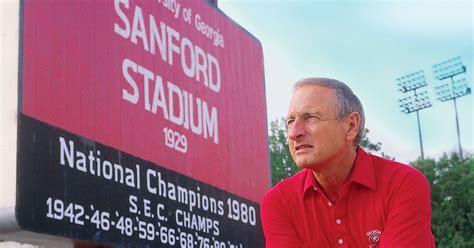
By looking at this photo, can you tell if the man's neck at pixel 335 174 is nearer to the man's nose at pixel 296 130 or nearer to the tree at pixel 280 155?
the man's nose at pixel 296 130

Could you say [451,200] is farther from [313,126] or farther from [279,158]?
[313,126]

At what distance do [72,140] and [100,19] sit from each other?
3.84ft

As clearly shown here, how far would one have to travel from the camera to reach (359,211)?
8.91 feet

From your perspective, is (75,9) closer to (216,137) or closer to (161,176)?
(161,176)

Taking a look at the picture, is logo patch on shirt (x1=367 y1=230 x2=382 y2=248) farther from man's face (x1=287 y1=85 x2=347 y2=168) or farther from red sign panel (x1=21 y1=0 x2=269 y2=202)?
red sign panel (x1=21 y1=0 x2=269 y2=202)

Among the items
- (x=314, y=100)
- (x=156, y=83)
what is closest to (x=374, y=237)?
(x=314, y=100)

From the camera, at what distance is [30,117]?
19.1 feet

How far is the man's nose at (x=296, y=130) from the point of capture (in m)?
2.65

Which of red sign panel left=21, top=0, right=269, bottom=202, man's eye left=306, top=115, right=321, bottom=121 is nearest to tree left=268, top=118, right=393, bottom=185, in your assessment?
red sign panel left=21, top=0, right=269, bottom=202

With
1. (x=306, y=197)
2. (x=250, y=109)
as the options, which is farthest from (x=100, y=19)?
(x=306, y=197)

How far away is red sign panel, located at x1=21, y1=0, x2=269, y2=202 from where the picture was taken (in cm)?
619

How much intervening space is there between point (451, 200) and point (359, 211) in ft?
87.0

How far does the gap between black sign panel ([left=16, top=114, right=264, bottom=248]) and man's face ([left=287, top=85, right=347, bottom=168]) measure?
334cm

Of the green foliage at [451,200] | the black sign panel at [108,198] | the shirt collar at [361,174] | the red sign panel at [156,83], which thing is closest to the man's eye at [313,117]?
the shirt collar at [361,174]
